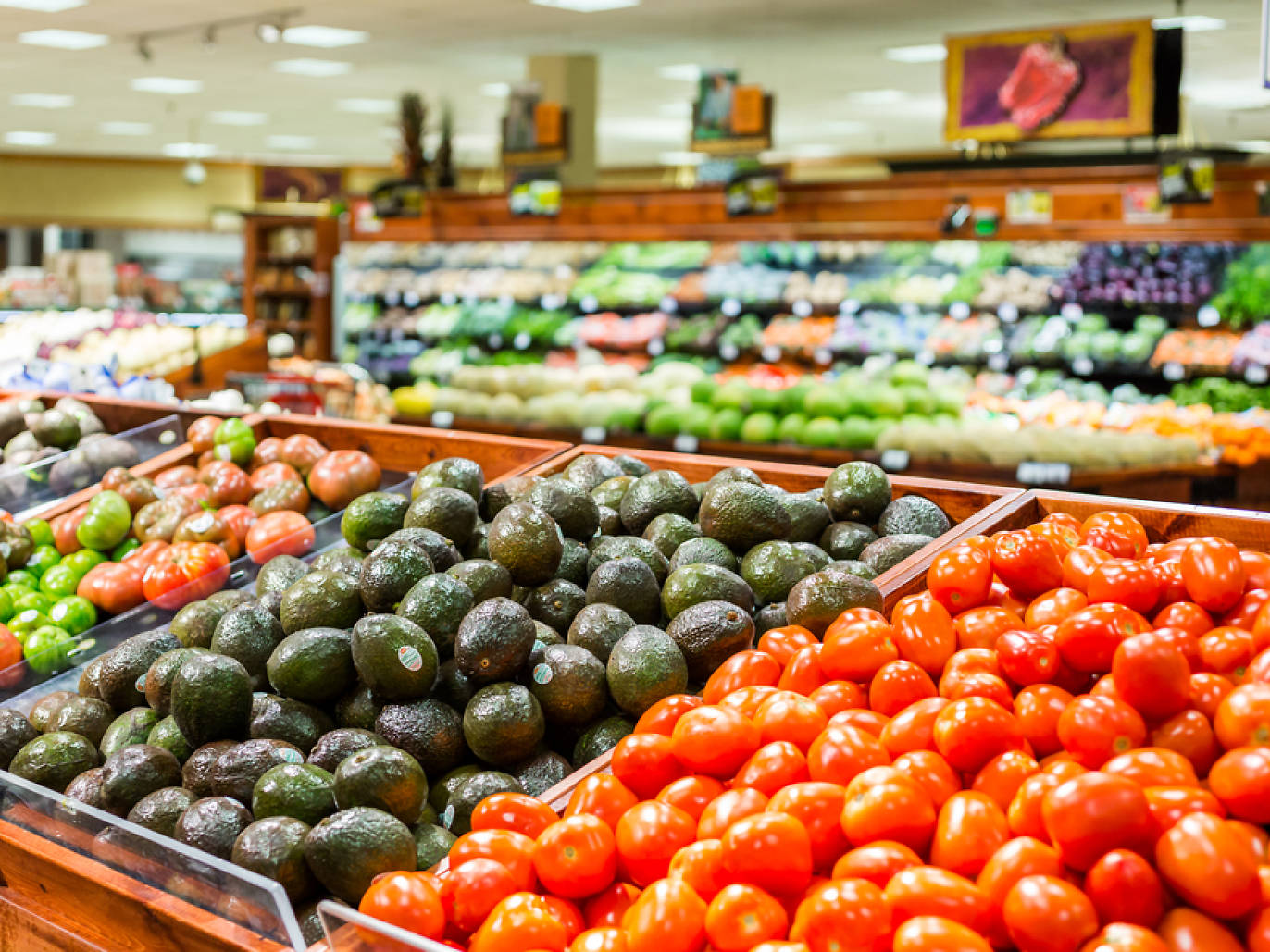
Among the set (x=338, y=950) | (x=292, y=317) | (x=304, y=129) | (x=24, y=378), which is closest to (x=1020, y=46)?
(x=24, y=378)

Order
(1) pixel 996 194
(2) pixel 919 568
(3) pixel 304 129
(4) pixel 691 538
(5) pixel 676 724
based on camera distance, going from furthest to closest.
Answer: (3) pixel 304 129 < (1) pixel 996 194 < (4) pixel 691 538 < (2) pixel 919 568 < (5) pixel 676 724

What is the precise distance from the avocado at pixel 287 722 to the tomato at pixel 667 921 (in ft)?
2.43

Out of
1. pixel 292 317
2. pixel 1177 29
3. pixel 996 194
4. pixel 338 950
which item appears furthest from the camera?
pixel 292 317

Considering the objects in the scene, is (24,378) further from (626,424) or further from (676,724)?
(676,724)

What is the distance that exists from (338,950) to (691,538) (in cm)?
113

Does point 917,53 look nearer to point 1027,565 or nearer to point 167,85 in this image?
point 167,85

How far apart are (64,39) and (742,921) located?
37.6ft

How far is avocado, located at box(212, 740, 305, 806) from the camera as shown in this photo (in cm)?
171

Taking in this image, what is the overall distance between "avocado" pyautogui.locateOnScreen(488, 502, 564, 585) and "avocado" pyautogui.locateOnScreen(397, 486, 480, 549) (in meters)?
0.14

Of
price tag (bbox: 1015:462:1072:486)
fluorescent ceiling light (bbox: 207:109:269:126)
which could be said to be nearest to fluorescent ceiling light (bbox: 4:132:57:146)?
fluorescent ceiling light (bbox: 207:109:269:126)

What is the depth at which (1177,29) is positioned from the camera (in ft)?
21.7

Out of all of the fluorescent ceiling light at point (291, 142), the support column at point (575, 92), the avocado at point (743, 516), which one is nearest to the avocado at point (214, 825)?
the avocado at point (743, 516)

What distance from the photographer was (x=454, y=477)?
2.44 metres

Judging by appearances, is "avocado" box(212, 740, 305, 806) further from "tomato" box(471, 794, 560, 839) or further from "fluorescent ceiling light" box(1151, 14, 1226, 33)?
"fluorescent ceiling light" box(1151, 14, 1226, 33)
